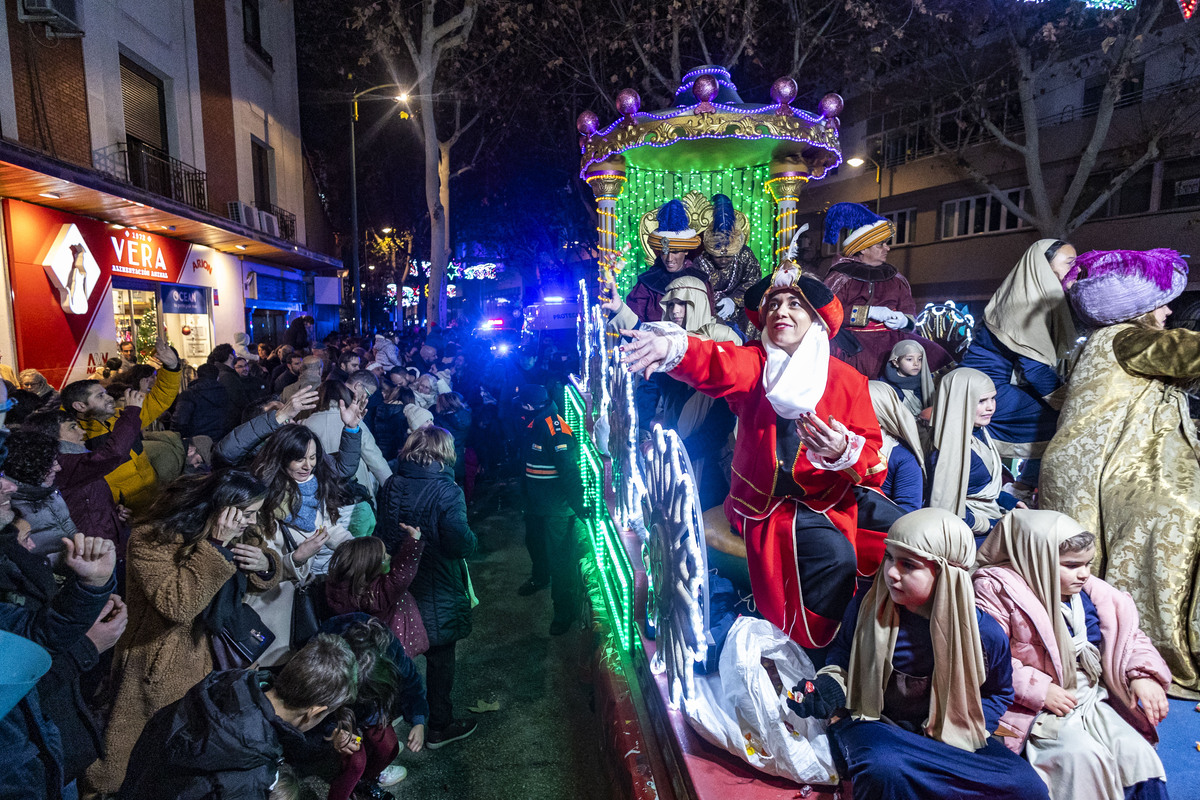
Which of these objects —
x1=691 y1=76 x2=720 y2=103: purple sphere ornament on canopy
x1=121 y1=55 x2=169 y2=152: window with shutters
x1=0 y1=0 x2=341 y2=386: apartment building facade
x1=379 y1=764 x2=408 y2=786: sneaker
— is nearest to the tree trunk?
x1=0 y1=0 x2=341 y2=386: apartment building facade

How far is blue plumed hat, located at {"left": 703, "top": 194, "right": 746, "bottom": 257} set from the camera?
7461 millimetres

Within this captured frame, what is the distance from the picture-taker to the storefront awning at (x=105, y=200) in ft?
24.9

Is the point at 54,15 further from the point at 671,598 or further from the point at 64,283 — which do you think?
the point at 671,598

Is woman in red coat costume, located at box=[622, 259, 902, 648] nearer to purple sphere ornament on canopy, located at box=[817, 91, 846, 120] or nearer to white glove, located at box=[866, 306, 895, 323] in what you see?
white glove, located at box=[866, 306, 895, 323]

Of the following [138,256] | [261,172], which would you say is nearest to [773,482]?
[138,256]

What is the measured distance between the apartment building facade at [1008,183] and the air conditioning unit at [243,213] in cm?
1701

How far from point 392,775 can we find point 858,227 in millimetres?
4804

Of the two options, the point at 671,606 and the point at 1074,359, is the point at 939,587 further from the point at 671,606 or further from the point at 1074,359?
the point at 1074,359

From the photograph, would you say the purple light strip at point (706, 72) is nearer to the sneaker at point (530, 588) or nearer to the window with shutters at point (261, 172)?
the sneaker at point (530, 588)

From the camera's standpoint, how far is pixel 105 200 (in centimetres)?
936

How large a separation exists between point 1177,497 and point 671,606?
2295mm

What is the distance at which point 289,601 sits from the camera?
3.38 m

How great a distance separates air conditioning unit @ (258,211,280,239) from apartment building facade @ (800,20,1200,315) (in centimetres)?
1724

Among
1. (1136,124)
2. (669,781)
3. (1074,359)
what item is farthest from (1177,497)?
(1136,124)
